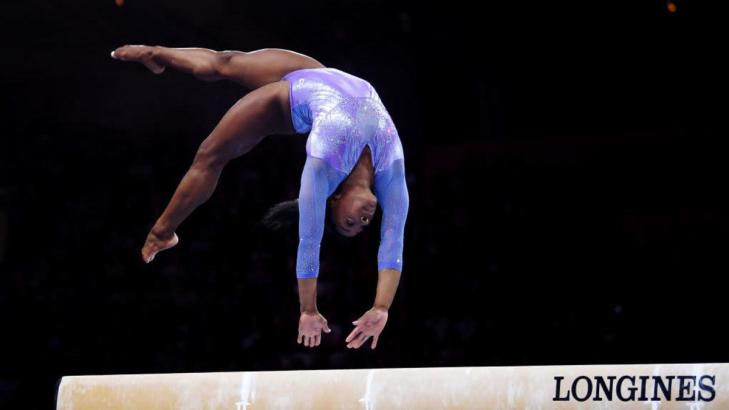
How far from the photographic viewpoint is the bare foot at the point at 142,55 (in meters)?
4.85

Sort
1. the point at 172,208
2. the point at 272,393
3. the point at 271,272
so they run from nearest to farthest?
the point at 272,393 < the point at 172,208 < the point at 271,272

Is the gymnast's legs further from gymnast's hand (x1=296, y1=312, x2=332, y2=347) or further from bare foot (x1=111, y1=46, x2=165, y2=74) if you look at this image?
gymnast's hand (x1=296, y1=312, x2=332, y2=347)

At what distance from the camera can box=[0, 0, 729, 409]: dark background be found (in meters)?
5.36

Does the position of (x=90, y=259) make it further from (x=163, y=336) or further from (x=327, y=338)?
(x=327, y=338)

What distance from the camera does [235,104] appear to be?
15.7ft

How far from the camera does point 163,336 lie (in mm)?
5535

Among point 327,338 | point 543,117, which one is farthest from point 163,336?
point 543,117

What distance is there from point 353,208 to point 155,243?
148 cm

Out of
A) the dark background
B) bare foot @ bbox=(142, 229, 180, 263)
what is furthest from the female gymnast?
the dark background

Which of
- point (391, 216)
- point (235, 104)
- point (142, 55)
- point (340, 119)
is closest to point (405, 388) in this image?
point (391, 216)

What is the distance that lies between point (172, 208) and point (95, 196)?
36.4 inches

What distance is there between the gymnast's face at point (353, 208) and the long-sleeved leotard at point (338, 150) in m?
0.07

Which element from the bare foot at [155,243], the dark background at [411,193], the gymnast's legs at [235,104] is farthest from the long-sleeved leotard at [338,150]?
the bare foot at [155,243]

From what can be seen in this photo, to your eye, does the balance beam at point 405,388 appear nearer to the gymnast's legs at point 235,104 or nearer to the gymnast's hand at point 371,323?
the gymnast's hand at point 371,323
